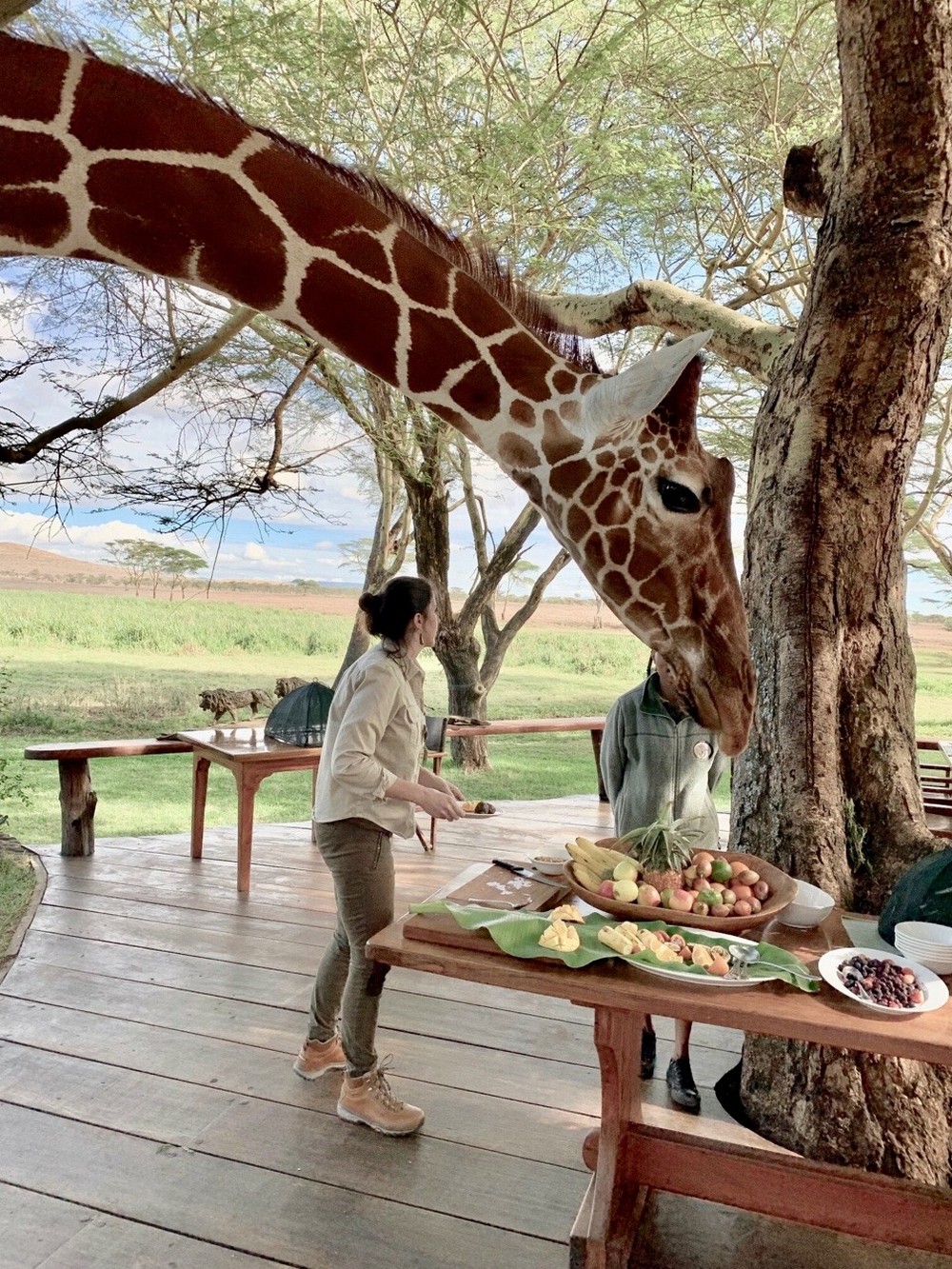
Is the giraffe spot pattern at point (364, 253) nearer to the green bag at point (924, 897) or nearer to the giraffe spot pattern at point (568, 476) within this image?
the giraffe spot pattern at point (568, 476)

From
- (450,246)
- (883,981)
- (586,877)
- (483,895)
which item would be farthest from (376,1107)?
(450,246)

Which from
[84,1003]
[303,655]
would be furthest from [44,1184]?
[303,655]

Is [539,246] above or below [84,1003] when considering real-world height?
above

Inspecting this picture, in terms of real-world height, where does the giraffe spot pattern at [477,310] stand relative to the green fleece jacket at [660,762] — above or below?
above

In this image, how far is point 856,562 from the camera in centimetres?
218

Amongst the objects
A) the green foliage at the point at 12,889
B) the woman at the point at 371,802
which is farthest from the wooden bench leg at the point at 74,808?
the woman at the point at 371,802

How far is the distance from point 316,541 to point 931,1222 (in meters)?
8.81

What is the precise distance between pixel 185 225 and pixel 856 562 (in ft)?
5.22

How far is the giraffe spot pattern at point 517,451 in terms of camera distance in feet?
5.48

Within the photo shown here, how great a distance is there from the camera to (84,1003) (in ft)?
9.37

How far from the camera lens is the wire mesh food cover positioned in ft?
14.6

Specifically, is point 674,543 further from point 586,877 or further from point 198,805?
point 198,805

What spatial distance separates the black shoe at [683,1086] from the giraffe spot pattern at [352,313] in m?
2.00

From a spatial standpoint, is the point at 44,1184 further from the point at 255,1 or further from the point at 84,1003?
the point at 255,1
